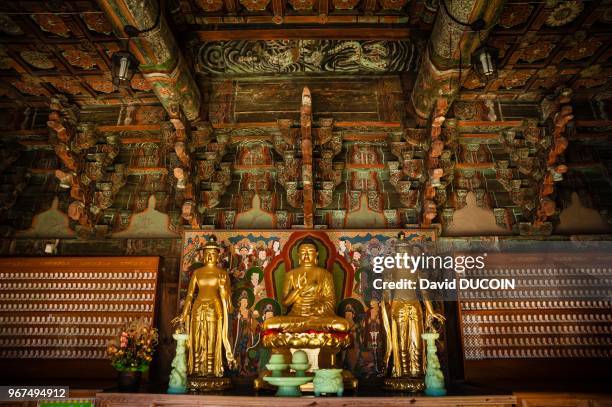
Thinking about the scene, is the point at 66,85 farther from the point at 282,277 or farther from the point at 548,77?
the point at 548,77

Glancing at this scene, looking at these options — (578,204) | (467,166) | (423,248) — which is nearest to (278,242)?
(423,248)

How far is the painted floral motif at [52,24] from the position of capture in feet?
15.3

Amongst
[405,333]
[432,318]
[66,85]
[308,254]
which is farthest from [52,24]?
[432,318]

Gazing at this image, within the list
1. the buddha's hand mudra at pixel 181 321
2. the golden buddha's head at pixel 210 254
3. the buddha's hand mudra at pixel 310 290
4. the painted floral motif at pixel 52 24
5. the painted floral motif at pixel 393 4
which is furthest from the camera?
the golden buddha's head at pixel 210 254

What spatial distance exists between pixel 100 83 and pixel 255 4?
2.41 m

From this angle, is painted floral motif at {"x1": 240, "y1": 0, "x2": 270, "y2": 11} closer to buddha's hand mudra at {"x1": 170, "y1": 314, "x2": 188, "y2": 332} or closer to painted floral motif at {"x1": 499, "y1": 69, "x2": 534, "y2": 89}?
painted floral motif at {"x1": 499, "y1": 69, "x2": 534, "y2": 89}

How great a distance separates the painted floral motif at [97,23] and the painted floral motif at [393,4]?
319 centimetres

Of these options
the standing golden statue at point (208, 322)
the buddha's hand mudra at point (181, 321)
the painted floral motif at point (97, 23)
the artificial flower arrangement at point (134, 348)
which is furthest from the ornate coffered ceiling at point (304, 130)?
the artificial flower arrangement at point (134, 348)

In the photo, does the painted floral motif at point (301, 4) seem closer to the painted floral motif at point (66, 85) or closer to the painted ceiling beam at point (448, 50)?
the painted ceiling beam at point (448, 50)

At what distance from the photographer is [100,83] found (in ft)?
18.8

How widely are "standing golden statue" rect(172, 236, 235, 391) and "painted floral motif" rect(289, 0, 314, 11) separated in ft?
10.4

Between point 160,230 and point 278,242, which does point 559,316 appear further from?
point 160,230

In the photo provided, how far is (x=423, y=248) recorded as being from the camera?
580cm

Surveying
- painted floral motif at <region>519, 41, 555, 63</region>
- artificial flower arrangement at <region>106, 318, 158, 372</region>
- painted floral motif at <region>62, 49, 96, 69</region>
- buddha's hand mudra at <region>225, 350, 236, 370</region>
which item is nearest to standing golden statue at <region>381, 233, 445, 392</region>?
buddha's hand mudra at <region>225, 350, 236, 370</region>
